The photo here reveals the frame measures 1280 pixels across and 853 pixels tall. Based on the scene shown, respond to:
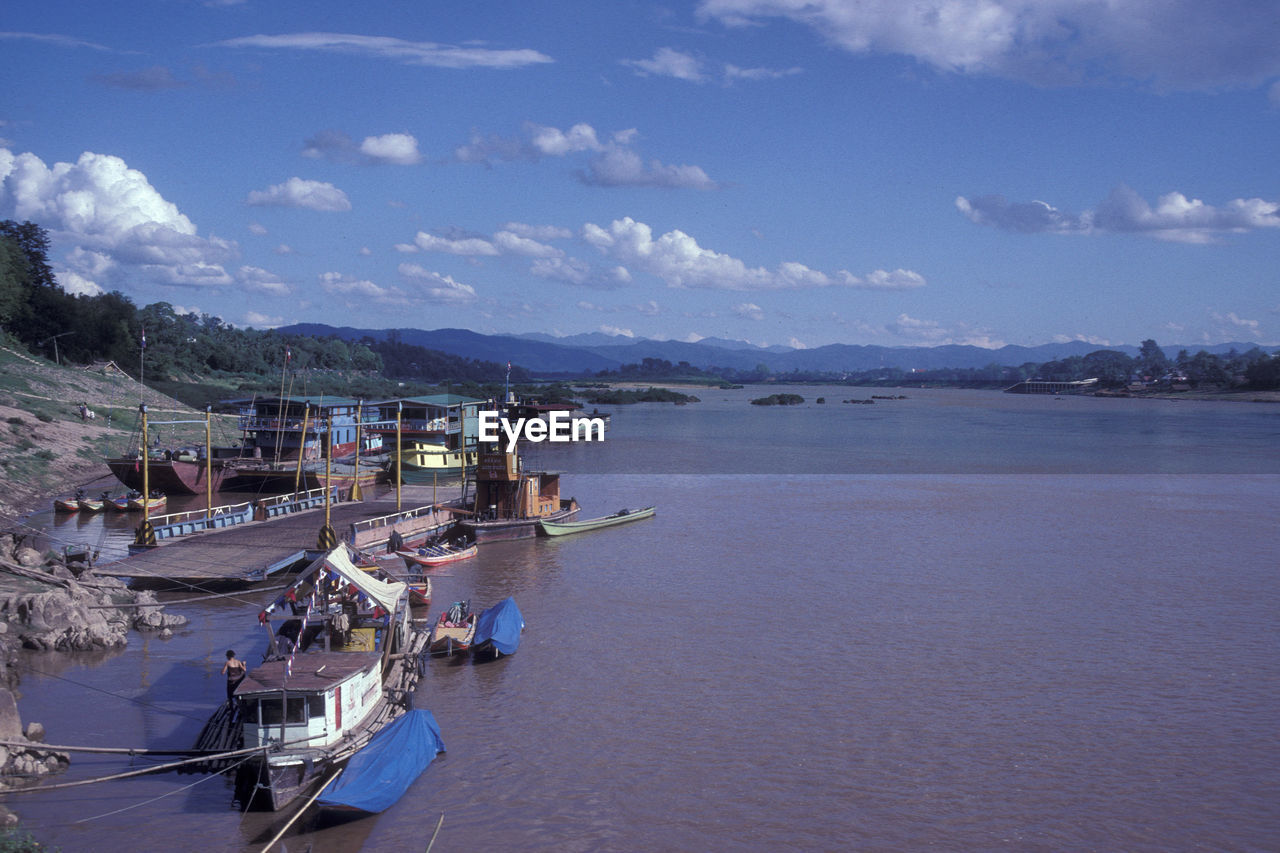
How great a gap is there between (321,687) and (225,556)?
47.5ft

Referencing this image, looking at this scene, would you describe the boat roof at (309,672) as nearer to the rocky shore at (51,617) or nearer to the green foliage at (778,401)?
the rocky shore at (51,617)

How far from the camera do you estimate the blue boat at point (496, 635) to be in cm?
1969

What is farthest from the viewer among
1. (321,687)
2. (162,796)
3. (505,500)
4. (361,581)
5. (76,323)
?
(76,323)

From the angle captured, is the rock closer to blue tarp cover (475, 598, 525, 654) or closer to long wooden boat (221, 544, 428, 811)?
long wooden boat (221, 544, 428, 811)

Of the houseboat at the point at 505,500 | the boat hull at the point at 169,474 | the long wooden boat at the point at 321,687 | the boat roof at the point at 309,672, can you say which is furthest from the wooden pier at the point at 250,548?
the boat roof at the point at 309,672

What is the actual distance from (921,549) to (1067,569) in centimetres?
466

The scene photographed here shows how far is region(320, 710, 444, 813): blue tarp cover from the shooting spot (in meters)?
12.6

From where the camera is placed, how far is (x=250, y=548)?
87.4 feet

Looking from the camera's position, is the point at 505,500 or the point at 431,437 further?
the point at 431,437

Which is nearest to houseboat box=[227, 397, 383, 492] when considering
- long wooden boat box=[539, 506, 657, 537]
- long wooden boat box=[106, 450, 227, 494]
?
long wooden boat box=[106, 450, 227, 494]

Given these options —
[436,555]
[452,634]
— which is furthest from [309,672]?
[436,555]

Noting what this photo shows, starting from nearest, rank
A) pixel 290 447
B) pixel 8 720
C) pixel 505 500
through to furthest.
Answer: pixel 8 720 < pixel 505 500 < pixel 290 447

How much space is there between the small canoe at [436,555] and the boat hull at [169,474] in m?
15.8

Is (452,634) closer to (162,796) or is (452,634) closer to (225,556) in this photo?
(162,796)
